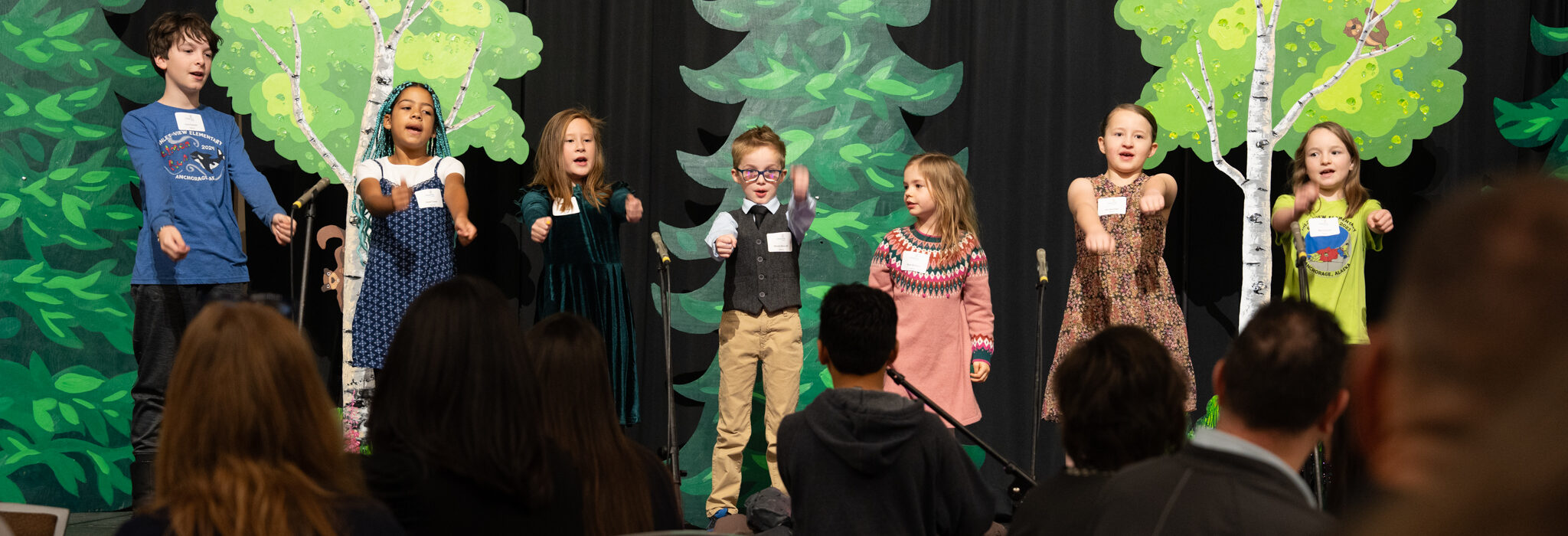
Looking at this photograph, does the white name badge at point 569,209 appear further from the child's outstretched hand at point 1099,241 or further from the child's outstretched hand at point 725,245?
the child's outstretched hand at point 1099,241

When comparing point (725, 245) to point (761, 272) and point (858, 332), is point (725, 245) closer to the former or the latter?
point (761, 272)

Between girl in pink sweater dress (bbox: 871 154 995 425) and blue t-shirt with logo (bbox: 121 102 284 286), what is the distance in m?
2.39

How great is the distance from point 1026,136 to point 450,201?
2504mm

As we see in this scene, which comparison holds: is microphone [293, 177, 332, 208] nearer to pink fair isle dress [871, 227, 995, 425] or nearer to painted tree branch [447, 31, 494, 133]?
painted tree branch [447, 31, 494, 133]

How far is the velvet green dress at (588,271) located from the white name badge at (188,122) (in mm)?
1228

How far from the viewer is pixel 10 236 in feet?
15.5

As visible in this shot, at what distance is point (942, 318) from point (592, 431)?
247 centimetres

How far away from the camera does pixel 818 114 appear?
16.6 feet

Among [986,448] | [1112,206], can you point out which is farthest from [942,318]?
[986,448]

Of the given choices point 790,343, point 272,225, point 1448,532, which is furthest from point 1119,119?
point 1448,532

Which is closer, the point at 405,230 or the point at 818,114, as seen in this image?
the point at 405,230

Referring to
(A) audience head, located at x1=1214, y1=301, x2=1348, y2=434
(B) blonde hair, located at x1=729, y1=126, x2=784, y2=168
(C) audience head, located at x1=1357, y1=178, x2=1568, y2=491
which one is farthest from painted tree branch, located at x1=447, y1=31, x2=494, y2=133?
(C) audience head, located at x1=1357, y1=178, x2=1568, y2=491

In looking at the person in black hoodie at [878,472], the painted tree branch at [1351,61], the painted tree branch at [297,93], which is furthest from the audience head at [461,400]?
the painted tree branch at [1351,61]

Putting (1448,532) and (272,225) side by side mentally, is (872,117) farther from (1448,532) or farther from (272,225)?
(1448,532)
